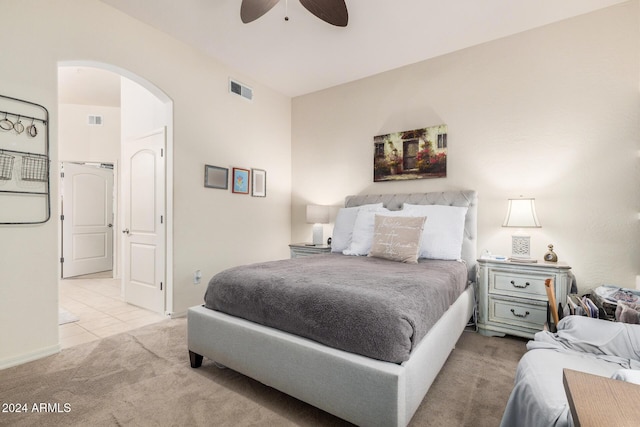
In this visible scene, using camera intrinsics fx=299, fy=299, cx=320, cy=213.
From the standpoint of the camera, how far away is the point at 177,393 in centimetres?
182

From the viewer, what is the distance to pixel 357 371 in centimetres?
136

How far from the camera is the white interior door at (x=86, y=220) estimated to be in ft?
17.7

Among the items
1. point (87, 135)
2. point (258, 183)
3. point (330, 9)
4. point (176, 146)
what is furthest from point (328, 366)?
point (87, 135)

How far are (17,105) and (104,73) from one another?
2.57 m

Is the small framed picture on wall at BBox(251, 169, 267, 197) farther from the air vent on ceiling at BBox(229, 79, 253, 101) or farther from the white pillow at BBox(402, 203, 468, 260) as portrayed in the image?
the white pillow at BBox(402, 203, 468, 260)

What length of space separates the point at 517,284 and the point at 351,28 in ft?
9.29

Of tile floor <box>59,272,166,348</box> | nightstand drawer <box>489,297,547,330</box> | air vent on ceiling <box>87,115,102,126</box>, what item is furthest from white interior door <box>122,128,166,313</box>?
nightstand drawer <box>489,297,547,330</box>

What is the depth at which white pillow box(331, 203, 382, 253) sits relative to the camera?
336cm

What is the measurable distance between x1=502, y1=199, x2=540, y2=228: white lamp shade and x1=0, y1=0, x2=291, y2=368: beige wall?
299 centimetres

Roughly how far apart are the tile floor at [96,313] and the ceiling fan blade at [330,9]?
10.7 feet

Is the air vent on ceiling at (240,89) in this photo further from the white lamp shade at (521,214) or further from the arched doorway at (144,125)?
the white lamp shade at (521,214)

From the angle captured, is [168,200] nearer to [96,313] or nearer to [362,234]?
[96,313]

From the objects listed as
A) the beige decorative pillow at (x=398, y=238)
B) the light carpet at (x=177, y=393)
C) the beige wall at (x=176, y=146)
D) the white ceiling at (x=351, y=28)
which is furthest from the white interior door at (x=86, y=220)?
the beige decorative pillow at (x=398, y=238)

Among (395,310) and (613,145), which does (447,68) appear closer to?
(613,145)
